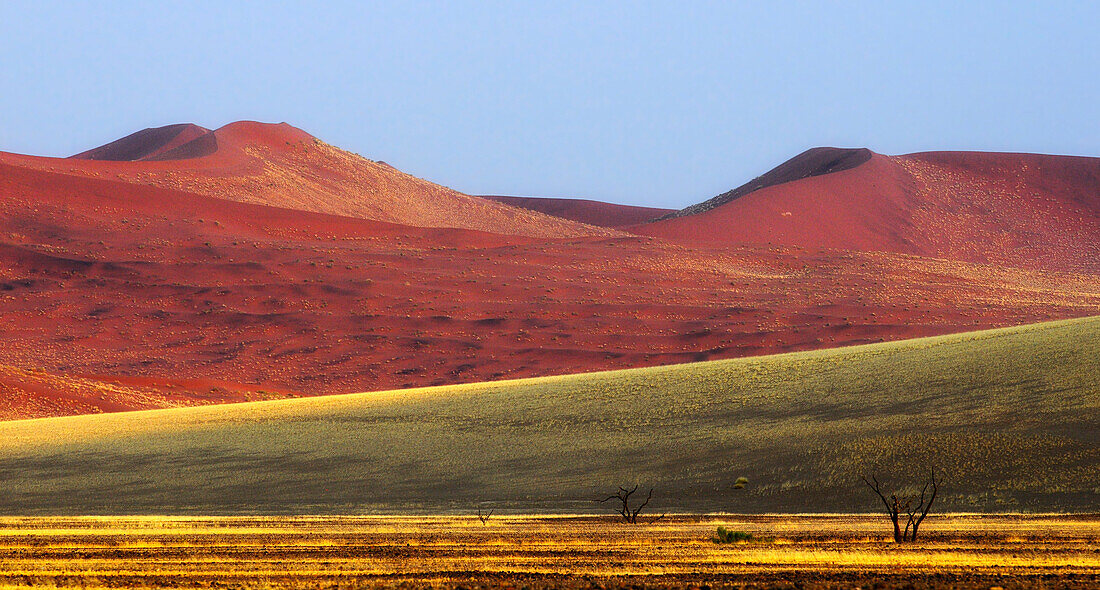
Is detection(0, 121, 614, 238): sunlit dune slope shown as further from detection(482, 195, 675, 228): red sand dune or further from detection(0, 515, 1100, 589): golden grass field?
detection(0, 515, 1100, 589): golden grass field

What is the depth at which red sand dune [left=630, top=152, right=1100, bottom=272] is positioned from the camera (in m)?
81.5

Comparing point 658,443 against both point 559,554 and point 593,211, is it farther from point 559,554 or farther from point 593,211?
point 593,211

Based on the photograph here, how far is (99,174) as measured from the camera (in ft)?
250

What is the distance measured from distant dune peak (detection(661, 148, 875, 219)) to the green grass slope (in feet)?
229

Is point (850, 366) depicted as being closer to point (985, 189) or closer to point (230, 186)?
point (230, 186)

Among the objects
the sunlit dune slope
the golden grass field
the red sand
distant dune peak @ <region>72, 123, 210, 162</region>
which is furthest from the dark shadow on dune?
the golden grass field

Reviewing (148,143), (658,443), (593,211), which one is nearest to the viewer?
(658,443)

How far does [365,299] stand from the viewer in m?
59.0

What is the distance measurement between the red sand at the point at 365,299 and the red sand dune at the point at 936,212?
788 cm

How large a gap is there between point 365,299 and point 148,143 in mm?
61500

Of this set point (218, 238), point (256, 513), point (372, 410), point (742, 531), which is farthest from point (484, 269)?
point (742, 531)

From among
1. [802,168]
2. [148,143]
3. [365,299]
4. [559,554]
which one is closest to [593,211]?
[802,168]

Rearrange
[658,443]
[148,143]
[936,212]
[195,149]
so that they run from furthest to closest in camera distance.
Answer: [148,143], [195,149], [936,212], [658,443]

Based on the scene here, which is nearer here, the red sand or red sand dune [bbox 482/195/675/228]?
the red sand
